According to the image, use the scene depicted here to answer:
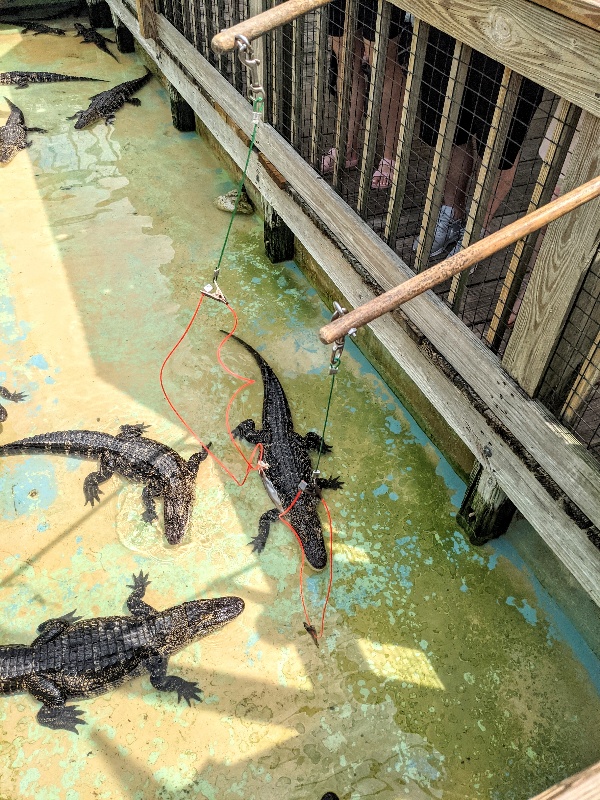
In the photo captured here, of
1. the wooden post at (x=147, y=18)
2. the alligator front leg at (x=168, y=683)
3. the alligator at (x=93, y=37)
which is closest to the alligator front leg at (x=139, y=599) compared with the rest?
the alligator front leg at (x=168, y=683)

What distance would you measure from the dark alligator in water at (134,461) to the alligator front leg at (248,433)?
0.88 ft

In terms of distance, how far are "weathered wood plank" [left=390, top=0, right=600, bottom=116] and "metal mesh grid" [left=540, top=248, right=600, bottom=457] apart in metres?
0.65

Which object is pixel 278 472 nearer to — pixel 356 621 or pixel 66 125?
pixel 356 621

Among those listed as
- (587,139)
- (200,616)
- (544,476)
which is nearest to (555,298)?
(587,139)

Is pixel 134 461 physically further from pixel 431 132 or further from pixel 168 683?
pixel 431 132

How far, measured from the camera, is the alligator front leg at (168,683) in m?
3.24

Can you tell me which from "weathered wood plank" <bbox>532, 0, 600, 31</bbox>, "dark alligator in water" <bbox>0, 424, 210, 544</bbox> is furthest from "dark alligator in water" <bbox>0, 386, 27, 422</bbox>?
"weathered wood plank" <bbox>532, 0, 600, 31</bbox>

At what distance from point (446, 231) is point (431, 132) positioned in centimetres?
78

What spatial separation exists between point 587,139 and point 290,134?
294 cm

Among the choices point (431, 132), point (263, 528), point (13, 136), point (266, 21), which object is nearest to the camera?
point (266, 21)

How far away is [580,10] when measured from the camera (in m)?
2.03

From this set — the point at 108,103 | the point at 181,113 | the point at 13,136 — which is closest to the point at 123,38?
the point at 108,103

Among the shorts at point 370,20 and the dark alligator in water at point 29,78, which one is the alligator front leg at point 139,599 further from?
the dark alligator in water at point 29,78

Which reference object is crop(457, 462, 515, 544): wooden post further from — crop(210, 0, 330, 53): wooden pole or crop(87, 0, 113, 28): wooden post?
crop(87, 0, 113, 28): wooden post
